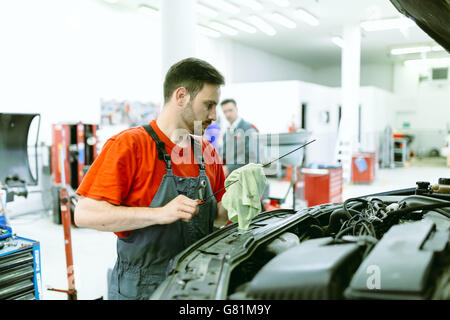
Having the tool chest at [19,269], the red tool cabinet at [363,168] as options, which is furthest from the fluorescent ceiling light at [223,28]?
the tool chest at [19,269]

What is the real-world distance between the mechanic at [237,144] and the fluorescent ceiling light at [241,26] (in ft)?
15.1

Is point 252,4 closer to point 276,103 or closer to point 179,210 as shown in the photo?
point 276,103

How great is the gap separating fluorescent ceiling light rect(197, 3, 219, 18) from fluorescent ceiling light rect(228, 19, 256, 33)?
0.74m

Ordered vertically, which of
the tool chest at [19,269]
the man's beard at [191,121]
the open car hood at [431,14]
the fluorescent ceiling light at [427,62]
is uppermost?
the fluorescent ceiling light at [427,62]

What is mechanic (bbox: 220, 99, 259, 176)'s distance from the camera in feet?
11.5

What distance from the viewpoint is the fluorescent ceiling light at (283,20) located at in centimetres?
767

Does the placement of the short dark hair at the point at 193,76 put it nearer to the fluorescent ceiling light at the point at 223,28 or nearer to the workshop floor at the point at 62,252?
the workshop floor at the point at 62,252

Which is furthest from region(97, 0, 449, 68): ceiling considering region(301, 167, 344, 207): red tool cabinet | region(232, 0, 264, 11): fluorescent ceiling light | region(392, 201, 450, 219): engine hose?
region(392, 201, 450, 219): engine hose

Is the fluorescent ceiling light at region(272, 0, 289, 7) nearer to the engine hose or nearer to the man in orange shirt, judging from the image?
the man in orange shirt

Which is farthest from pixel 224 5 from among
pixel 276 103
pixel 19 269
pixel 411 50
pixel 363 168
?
pixel 411 50

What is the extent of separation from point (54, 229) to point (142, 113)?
3269mm

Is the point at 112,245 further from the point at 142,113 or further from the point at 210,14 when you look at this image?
the point at 210,14

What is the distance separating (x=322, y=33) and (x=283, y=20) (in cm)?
183

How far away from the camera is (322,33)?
9.41m
